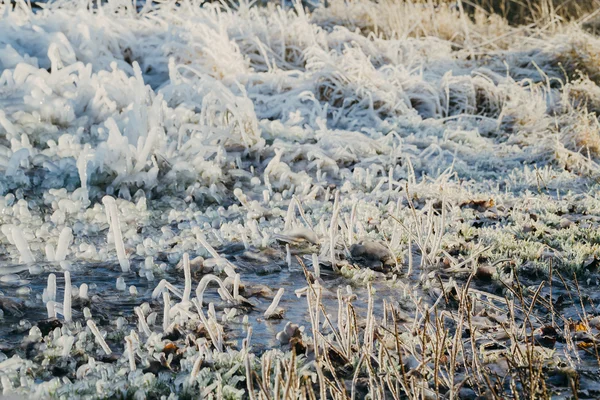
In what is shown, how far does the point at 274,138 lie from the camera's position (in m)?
5.57

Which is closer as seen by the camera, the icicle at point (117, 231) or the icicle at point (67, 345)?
the icicle at point (67, 345)

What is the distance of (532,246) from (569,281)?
32 cm

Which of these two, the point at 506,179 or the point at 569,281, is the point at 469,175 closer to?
the point at 506,179

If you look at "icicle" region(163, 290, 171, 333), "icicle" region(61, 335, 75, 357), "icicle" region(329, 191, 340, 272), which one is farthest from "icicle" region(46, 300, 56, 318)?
"icicle" region(329, 191, 340, 272)

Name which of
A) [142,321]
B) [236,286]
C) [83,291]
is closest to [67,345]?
[142,321]

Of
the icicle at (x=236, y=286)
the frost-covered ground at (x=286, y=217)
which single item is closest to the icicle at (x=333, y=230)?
the frost-covered ground at (x=286, y=217)

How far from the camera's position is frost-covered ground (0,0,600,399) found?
2.17 meters

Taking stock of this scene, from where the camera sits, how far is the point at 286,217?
11.8 feet

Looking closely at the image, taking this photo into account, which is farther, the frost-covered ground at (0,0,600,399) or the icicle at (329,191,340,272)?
the icicle at (329,191,340,272)

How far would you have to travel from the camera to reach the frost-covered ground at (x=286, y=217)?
7.11ft

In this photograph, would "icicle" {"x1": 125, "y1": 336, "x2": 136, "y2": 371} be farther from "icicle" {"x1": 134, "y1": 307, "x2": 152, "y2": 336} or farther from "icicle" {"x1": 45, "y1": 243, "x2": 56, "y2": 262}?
"icicle" {"x1": 45, "y1": 243, "x2": 56, "y2": 262}

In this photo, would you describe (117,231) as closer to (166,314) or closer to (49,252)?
(49,252)

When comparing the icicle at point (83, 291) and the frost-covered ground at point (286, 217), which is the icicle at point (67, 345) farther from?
the icicle at point (83, 291)

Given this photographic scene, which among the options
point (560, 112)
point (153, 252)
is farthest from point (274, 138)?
point (560, 112)
